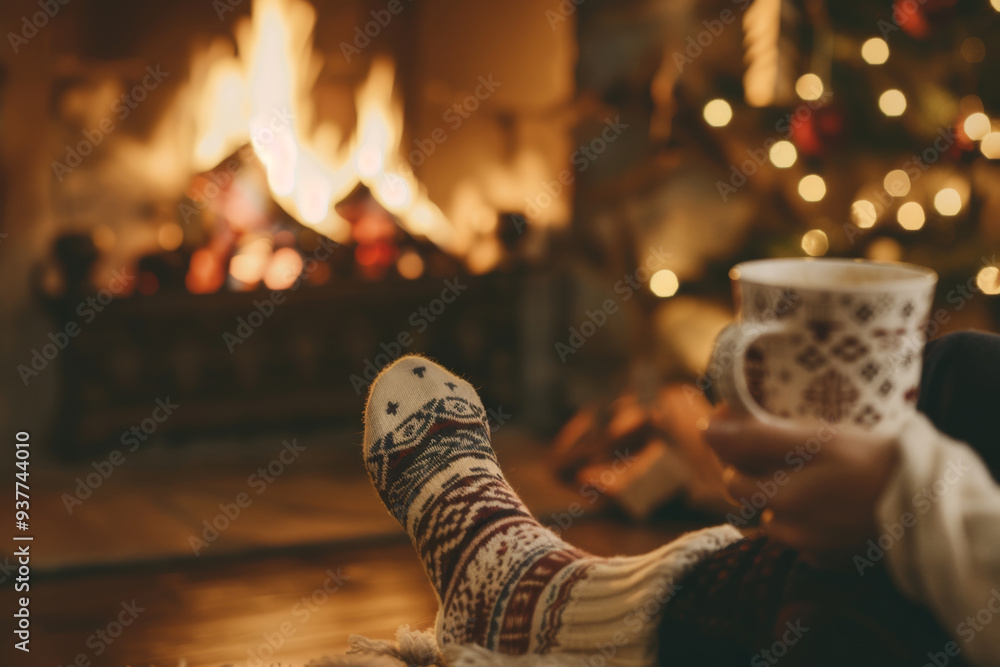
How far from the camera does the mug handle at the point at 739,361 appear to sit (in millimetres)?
483

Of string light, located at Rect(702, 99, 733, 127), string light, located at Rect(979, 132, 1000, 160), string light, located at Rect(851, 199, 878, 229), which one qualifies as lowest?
string light, located at Rect(851, 199, 878, 229)

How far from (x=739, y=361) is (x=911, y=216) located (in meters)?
1.69

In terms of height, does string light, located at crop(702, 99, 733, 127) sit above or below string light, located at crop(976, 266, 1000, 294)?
above

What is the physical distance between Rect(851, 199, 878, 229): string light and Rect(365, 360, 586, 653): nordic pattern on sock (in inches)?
47.9

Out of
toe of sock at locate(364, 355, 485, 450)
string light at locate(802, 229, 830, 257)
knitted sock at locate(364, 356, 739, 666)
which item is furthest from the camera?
string light at locate(802, 229, 830, 257)

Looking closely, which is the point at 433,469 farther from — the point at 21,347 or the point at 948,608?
the point at 21,347

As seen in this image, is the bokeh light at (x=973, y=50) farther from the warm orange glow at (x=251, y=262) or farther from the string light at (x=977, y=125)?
the warm orange glow at (x=251, y=262)

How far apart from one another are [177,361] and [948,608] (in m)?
1.61

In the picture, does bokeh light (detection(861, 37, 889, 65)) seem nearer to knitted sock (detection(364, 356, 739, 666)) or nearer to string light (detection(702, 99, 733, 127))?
string light (detection(702, 99, 733, 127))

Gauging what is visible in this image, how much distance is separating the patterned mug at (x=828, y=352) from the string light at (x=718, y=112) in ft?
4.76

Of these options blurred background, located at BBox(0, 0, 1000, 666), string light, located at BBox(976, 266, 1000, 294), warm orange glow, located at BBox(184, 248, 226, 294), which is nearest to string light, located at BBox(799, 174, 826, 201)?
blurred background, located at BBox(0, 0, 1000, 666)

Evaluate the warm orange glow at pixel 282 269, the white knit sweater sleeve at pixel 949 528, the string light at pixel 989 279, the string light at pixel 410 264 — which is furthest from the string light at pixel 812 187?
the white knit sweater sleeve at pixel 949 528

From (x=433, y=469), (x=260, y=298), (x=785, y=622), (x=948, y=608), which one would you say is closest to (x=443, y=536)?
(x=433, y=469)

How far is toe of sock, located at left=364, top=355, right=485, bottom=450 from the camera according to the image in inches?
40.9
